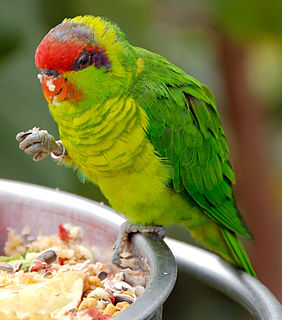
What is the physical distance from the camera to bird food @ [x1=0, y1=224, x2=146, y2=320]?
36.0 inches

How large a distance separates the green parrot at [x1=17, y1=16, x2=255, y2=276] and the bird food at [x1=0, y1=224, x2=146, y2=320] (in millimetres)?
89

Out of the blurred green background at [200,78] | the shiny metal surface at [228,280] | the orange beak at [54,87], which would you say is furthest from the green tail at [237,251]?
the orange beak at [54,87]

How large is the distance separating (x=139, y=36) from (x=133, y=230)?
1.34 m

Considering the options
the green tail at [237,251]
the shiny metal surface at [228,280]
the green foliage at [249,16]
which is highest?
the green foliage at [249,16]

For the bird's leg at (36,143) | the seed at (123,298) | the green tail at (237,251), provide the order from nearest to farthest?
the seed at (123,298)
the bird's leg at (36,143)
the green tail at (237,251)

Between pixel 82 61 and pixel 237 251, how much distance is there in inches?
27.0

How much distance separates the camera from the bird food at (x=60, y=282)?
91 cm

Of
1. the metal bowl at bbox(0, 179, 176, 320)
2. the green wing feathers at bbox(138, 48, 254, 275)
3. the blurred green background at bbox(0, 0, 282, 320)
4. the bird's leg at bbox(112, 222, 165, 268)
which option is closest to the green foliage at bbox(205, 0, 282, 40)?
the blurred green background at bbox(0, 0, 282, 320)

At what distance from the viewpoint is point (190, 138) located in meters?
1.39

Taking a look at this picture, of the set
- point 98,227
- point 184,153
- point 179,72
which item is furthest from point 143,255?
point 179,72

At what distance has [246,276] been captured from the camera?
1.20 metres

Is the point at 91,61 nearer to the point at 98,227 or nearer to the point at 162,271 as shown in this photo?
the point at 98,227

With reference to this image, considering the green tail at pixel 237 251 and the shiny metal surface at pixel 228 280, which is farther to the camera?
the green tail at pixel 237 251

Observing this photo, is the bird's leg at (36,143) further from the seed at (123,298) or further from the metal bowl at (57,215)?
the seed at (123,298)
